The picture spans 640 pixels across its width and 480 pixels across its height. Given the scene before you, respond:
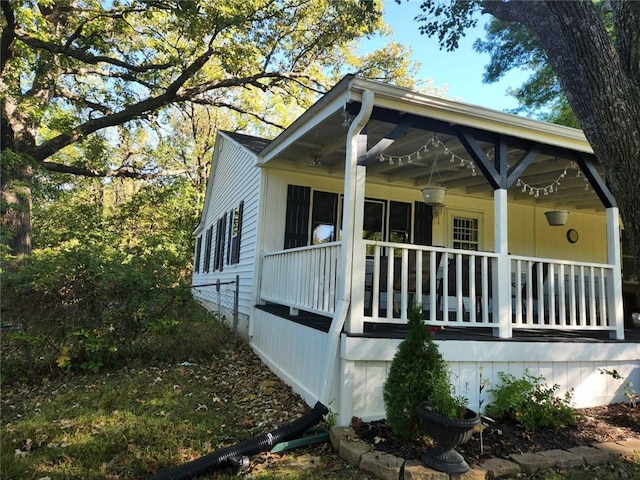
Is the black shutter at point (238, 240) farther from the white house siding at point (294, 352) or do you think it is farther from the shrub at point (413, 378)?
the shrub at point (413, 378)

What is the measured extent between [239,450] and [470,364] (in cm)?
238

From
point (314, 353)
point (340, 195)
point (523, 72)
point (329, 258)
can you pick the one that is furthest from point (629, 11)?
point (523, 72)

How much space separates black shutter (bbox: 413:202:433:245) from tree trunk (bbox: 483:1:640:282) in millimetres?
4611

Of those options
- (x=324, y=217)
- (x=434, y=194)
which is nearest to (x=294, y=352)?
(x=324, y=217)

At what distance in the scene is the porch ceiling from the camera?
5.26 m

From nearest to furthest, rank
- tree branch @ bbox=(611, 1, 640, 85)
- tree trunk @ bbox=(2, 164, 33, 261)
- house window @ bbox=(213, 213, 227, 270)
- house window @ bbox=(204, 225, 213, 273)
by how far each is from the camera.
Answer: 1. tree branch @ bbox=(611, 1, 640, 85)
2. tree trunk @ bbox=(2, 164, 33, 261)
3. house window @ bbox=(213, 213, 227, 270)
4. house window @ bbox=(204, 225, 213, 273)

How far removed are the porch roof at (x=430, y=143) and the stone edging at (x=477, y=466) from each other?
8.61ft

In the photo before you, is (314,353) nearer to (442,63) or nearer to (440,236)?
(440,236)

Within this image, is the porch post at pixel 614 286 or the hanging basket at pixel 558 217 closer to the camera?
the porch post at pixel 614 286

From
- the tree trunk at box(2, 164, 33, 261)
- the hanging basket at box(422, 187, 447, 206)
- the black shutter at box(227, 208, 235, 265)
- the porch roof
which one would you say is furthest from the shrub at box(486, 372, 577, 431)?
the tree trunk at box(2, 164, 33, 261)

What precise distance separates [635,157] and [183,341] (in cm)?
608

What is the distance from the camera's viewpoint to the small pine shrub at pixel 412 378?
3213 millimetres

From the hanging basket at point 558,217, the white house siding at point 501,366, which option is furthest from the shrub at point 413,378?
the hanging basket at point 558,217

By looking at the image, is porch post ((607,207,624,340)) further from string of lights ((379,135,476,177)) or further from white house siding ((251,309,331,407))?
white house siding ((251,309,331,407))
